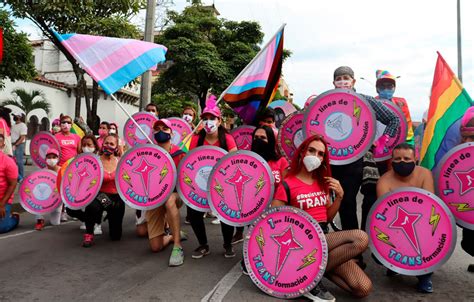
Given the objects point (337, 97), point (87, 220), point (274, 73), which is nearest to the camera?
Answer: point (337, 97)

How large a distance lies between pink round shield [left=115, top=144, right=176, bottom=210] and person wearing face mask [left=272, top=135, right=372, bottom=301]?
148 centimetres

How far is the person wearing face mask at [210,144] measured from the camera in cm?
479

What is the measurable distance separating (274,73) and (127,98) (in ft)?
94.0

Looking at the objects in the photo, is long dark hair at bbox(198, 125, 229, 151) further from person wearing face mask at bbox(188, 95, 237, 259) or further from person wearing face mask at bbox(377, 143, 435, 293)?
person wearing face mask at bbox(377, 143, 435, 293)

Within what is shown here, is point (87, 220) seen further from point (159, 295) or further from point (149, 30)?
point (149, 30)

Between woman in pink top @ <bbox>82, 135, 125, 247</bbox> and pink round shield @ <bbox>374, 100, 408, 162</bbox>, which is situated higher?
pink round shield @ <bbox>374, 100, 408, 162</bbox>

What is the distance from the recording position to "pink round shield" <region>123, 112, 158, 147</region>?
7578 millimetres

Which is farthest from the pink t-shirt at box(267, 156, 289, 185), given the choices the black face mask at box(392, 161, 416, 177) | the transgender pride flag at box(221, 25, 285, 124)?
the transgender pride flag at box(221, 25, 285, 124)

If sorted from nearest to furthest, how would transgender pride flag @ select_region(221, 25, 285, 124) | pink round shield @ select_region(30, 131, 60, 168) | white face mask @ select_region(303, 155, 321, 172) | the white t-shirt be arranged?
Result: white face mask @ select_region(303, 155, 321, 172), transgender pride flag @ select_region(221, 25, 285, 124), pink round shield @ select_region(30, 131, 60, 168), the white t-shirt

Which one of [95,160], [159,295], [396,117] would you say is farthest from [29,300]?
[396,117]

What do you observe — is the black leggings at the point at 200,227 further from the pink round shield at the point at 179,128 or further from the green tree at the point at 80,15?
the green tree at the point at 80,15

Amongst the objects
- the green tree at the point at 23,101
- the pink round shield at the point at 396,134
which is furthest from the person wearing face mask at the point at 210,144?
the green tree at the point at 23,101

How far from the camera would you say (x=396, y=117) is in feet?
14.5

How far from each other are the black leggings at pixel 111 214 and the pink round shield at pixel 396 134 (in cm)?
333
